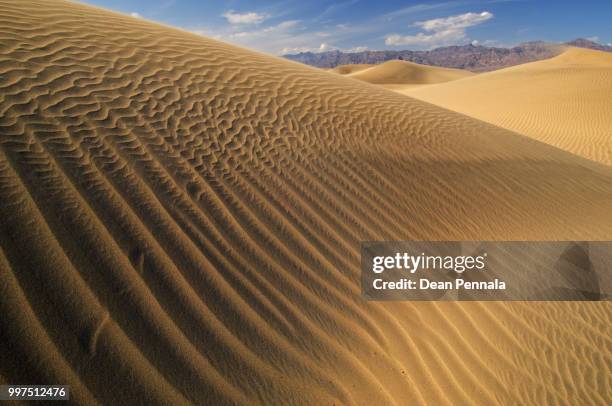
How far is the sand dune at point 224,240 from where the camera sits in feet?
7.27

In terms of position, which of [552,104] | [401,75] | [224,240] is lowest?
[224,240]

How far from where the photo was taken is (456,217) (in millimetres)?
4383

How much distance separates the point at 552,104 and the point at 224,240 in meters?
20.5

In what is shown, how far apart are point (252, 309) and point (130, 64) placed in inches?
145

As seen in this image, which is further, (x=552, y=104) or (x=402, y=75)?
(x=402, y=75)

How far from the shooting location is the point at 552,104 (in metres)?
18.1

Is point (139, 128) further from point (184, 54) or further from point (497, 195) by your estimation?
point (497, 195)

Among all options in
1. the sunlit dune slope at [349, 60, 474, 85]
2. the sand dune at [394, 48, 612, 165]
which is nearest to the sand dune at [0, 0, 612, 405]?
the sand dune at [394, 48, 612, 165]

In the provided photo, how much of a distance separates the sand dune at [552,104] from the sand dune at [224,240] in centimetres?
1019

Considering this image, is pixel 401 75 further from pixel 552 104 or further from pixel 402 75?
pixel 552 104

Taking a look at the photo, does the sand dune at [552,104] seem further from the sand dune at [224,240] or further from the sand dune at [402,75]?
the sand dune at [402,75]

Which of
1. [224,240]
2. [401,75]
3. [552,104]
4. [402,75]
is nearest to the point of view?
[224,240]

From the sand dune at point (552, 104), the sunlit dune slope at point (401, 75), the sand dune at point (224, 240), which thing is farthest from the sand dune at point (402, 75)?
the sand dune at point (224, 240)

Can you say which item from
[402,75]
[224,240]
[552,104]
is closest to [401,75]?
[402,75]
